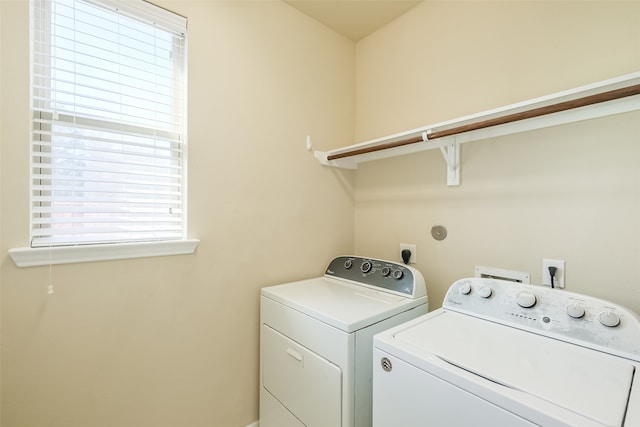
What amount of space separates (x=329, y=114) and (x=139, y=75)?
1.15m

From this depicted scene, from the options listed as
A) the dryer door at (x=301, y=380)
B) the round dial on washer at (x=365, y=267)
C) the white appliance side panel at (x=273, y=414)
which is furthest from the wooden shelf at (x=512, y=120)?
the white appliance side panel at (x=273, y=414)

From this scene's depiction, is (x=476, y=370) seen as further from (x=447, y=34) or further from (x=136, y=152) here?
(x=447, y=34)

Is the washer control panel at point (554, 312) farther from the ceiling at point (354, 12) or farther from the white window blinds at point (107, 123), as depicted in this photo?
the ceiling at point (354, 12)

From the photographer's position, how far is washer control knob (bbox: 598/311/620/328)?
905mm

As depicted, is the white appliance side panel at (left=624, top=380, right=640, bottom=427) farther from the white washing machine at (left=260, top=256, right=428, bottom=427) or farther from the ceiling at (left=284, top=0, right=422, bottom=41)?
the ceiling at (left=284, top=0, right=422, bottom=41)

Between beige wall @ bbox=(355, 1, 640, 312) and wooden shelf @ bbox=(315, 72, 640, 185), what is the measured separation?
9 centimetres

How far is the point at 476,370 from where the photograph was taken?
2.63ft

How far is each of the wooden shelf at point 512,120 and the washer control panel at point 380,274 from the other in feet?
1.85

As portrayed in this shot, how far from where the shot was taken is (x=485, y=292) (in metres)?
1.19

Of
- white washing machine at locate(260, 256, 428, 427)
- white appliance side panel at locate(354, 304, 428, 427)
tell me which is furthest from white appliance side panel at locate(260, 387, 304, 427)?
white appliance side panel at locate(354, 304, 428, 427)

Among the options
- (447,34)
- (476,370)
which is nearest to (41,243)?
(476,370)

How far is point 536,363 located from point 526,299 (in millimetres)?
301

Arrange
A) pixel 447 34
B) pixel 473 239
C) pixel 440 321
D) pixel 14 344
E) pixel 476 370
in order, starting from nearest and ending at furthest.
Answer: pixel 476 370 < pixel 14 344 < pixel 440 321 < pixel 473 239 < pixel 447 34

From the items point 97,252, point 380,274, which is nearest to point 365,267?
point 380,274
